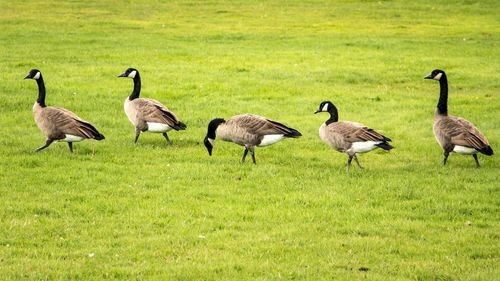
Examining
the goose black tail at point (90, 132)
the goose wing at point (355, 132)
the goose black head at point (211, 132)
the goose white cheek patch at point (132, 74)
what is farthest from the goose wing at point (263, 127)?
the goose white cheek patch at point (132, 74)

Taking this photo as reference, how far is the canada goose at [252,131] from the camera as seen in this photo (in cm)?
1694

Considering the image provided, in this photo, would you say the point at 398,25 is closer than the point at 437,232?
No

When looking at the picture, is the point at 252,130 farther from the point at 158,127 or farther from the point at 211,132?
the point at 158,127

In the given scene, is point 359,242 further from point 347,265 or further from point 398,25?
point 398,25

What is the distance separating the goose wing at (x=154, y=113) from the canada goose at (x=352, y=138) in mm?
3704

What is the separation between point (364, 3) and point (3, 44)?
2819 cm

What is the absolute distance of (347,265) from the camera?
36.2ft

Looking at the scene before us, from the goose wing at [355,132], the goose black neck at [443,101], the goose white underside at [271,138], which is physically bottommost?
the goose white underside at [271,138]

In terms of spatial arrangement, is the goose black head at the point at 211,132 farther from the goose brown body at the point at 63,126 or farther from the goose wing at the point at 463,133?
the goose wing at the point at 463,133

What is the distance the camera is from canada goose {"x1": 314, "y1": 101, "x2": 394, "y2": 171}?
628 inches

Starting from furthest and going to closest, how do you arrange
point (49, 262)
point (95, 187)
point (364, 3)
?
point (364, 3) → point (95, 187) → point (49, 262)

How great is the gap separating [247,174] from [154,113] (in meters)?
3.61

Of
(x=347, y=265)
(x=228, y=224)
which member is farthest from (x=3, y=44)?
(x=347, y=265)

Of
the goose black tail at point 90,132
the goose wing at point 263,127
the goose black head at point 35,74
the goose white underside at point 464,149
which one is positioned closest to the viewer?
the goose white underside at point 464,149
